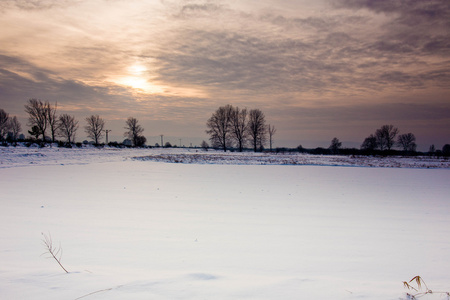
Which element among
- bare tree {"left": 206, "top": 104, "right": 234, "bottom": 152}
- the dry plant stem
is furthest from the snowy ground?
bare tree {"left": 206, "top": 104, "right": 234, "bottom": 152}

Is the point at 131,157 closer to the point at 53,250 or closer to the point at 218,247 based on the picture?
the point at 53,250

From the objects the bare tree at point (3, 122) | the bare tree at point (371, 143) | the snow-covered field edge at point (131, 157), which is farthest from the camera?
the bare tree at point (371, 143)

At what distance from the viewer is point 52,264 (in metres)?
3.37

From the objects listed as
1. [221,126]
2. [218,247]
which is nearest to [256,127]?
[221,126]

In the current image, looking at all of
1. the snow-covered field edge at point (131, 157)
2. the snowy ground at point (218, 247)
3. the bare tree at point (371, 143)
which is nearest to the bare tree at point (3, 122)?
the snow-covered field edge at point (131, 157)

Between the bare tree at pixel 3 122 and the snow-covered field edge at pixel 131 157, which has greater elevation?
the bare tree at pixel 3 122

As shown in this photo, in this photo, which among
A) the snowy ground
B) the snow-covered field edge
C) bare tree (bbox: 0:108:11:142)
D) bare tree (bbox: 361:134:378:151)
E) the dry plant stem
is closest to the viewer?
the snowy ground

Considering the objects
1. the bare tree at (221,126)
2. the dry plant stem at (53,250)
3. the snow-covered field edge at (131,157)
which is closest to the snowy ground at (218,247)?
the dry plant stem at (53,250)

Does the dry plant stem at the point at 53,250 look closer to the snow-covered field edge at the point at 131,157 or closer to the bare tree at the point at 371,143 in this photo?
the snow-covered field edge at the point at 131,157

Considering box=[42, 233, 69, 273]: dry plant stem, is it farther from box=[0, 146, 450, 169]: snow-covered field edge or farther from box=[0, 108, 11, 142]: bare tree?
box=[0, 108, 11, 142]: bare tree

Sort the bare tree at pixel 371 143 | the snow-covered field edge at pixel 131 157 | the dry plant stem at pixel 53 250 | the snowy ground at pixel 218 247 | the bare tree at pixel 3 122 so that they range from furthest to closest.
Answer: the bare tree at pixel 371 143 < the bare tree at pixel 3 122 < the snow-covered field edge at pixel 131 157 < the dry plant stem at pixel 53 250 < the snowy ground at pixel 218 247

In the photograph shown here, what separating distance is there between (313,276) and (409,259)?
177 centimetres

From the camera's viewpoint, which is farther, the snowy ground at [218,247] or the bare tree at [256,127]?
the bare tree at [256,127]

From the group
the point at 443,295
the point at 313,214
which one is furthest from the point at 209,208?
the point at 443,295
